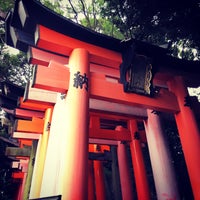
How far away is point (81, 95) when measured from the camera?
3.55 m

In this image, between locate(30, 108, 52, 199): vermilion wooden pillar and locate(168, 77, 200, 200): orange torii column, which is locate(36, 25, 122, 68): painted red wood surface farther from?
locate(30, 108, 52, 199): vermilion wooden pillar

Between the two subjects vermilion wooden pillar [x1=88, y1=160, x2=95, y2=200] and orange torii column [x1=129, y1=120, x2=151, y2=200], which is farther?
vermilion wooden pillar [x1=88, y1=160, x2=95, y2=200]

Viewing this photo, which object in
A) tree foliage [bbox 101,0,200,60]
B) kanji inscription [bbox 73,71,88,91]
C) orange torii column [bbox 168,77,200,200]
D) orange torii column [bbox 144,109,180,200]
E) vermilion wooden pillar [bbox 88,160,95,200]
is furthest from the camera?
vermilion wooden pillar [bbox 88,160,95,200]

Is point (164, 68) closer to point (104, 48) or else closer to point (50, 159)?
point (104, 48)

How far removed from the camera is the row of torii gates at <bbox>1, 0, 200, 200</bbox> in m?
3.24

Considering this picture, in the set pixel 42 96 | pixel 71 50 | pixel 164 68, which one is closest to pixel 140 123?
pixel 164 68

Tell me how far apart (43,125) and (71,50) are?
3.69 metres

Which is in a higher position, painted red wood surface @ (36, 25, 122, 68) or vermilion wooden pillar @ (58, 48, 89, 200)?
painted red wood surface @ (36, 25, 122, 68)

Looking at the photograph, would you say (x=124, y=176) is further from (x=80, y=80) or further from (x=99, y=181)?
(x=80, y=80)

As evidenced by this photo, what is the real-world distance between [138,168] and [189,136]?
273 centimetres

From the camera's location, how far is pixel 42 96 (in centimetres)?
562

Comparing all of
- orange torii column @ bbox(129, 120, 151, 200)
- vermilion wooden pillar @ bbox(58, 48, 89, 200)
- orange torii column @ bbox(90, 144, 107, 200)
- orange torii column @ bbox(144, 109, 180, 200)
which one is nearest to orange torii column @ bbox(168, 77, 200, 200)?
orange torii column @ bbox(144, 109, 180, 200)

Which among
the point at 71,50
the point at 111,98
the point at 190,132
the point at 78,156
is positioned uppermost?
the point at 71,50

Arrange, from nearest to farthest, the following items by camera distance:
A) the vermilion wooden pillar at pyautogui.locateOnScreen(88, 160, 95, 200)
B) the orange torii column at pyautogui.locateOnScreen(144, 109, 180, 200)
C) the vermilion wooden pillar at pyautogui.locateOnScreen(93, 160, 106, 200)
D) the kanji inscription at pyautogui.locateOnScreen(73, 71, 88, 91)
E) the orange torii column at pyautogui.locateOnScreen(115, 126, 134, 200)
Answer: the kanji inscription at pyautogui.locateOnScreen(73, 71, 88, 91) → the orange torii column at pyautogui.locateOnScreen(144, 109, 180, 200) → the orange torii column at pyautogui.locateOnScreen(115, 126, 134, 200) → the vermilion wooden pillar at pyautogui.locateOnScreen(93, 160, 106, 200) → the vermilion wooden pillar at pyautogui.locateOnScreen(88, 160, 95, 200)
